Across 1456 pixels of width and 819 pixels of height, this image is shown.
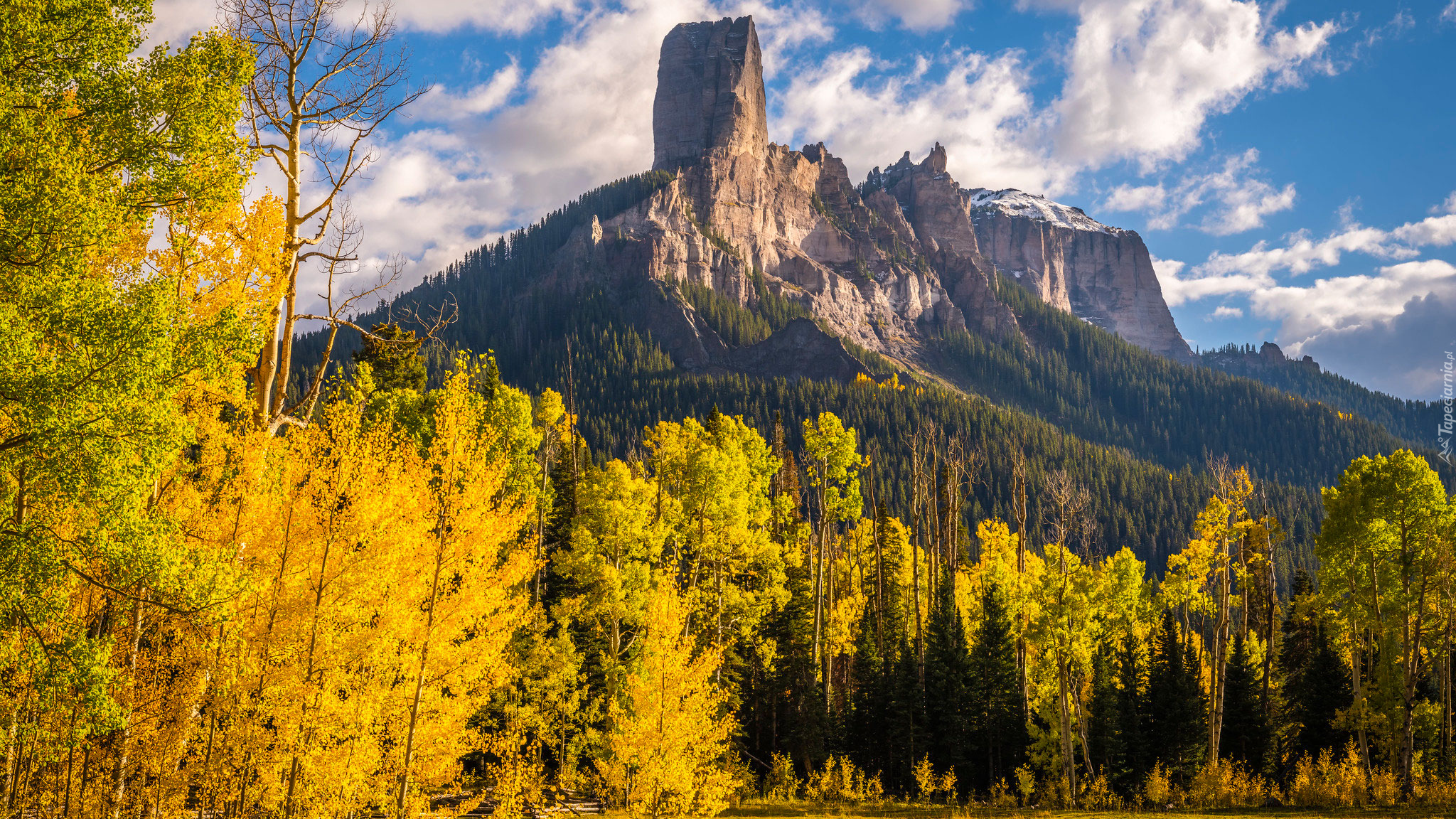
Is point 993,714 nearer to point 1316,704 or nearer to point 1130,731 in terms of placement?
point 1130,731

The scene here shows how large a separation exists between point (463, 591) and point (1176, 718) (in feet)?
96.2

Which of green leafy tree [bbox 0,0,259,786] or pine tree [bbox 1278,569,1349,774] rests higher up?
green leafy tree [bbox 0,0,259,786]

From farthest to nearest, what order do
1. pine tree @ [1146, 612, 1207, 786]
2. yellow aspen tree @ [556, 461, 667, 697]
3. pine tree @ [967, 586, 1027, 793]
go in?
pine tree @ [967, 586, 1027, 793] → pine tree @ [1146, 612, 1207, 786] → yellow aspen tree @ [556, 461, 667, 697]

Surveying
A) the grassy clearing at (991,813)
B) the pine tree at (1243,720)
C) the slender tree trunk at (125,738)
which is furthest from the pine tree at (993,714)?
the slender tree trunk at (125,738)

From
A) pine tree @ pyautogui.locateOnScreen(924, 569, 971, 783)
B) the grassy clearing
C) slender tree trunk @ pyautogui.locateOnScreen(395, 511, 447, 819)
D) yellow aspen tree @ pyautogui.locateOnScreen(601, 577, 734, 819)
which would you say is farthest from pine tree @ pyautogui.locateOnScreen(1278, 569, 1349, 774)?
slender tree trunk @ pyautogui.locateOnScreen(395, 511, 447, 819)

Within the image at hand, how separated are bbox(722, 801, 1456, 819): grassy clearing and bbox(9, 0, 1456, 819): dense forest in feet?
3.50

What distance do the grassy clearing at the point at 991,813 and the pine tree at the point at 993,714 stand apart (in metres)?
5.26

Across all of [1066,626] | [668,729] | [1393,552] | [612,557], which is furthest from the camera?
[612,557]

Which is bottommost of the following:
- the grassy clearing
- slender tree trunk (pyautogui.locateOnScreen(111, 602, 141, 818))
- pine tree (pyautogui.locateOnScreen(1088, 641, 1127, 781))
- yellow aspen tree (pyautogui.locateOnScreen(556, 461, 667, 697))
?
the grassy clearing

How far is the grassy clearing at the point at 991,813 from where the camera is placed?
2239 centimetres

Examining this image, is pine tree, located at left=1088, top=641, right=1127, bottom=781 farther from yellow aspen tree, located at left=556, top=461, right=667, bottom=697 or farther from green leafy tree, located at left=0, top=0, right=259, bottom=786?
green leafy tree, located at left=0, top=0, right=259, bottom=786

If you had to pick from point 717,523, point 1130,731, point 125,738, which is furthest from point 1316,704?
point 125,738

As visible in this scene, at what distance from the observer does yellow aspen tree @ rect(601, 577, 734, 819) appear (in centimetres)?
2006

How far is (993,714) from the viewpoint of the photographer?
→ 3353cm
